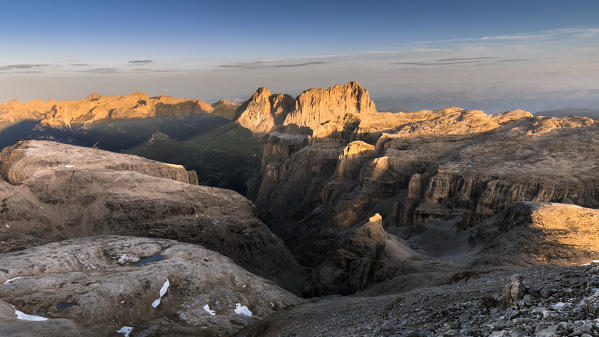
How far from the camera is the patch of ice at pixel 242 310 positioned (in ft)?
239

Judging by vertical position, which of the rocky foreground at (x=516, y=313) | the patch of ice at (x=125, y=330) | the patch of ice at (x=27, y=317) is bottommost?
the patch of ice at (x=125, y=330)

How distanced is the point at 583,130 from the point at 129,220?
19654 centimetres

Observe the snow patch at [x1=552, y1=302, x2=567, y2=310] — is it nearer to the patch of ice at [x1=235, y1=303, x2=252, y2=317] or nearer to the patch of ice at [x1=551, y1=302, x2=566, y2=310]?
the patch of ice at [x1=551, y1=302, x2=566, y2=310]

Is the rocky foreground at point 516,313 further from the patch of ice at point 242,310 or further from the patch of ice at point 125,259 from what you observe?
the patch of ice at point 125,259

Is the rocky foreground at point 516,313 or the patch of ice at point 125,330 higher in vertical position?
the rocky foreground at point 516,313

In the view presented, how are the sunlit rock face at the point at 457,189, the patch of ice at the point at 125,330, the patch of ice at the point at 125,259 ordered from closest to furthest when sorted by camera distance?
the patch of ice at the point at 125,330
the patch of ice at the point at 125,259
the sunlit rock face at the point at 457,189

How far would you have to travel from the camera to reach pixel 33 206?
135625 millimetres

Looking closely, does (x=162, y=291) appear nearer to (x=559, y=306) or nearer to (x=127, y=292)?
(x=127, y=292)

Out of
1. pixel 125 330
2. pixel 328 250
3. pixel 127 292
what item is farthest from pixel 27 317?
pixel 328 250

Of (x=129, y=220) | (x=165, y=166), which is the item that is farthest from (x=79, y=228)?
(x=165, y=166)

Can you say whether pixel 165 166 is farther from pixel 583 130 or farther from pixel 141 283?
pixel 583 130

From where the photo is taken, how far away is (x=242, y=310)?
243 ft

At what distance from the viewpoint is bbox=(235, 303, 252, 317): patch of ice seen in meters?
72.9

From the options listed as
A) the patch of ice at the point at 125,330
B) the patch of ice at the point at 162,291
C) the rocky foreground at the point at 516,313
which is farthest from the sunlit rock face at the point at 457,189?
the rocky foreground at the point at 516,313
